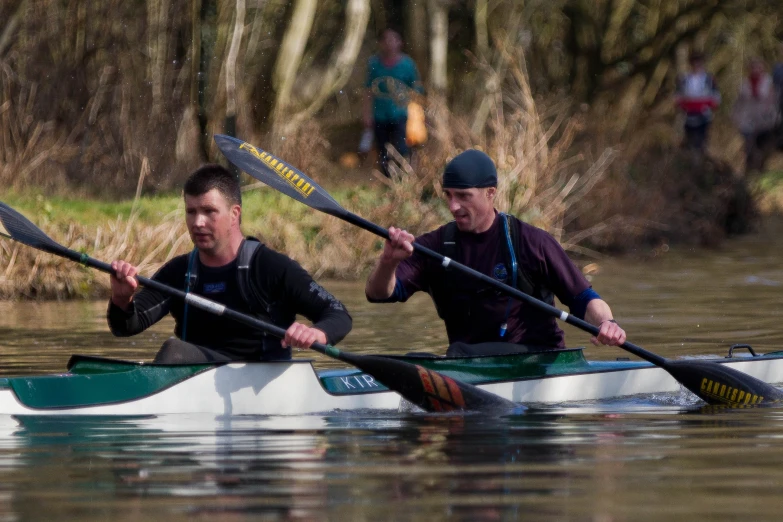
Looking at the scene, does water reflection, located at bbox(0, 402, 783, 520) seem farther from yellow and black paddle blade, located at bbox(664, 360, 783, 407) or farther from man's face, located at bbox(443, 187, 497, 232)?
man's face, located at bbox(443, 187, 497, 232)

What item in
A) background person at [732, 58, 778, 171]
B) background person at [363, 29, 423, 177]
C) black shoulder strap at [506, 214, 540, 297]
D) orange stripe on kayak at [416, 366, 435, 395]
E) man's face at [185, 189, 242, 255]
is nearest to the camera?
man's face at [185, 189, 242, 255]

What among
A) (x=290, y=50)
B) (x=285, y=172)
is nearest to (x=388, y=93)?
(x=290, y=50)

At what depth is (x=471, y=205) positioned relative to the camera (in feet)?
29.0

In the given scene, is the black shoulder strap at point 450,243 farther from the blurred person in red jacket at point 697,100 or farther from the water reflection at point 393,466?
the blurred person in red jacket at point 697,100

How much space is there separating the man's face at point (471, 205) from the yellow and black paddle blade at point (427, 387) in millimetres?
954

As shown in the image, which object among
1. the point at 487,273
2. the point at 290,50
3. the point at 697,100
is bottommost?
the point at 487,273

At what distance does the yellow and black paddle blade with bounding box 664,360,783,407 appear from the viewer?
8.99 meters

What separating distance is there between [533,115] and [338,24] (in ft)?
41.9

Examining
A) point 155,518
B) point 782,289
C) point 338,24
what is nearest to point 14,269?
point 782,289

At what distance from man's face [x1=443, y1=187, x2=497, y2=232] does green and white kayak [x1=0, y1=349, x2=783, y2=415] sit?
768 millimetres

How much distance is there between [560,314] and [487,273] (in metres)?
0.45

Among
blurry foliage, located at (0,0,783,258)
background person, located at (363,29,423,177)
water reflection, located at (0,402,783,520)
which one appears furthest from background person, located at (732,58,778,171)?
water reflection, located at (0,402,783,520)

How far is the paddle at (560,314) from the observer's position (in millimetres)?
8805

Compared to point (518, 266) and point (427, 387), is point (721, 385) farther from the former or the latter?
point (427, 387)
